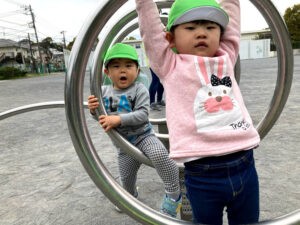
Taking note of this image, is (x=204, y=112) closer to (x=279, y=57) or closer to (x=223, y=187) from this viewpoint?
(x=223, y=187)

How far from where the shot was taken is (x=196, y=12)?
936 millimetres

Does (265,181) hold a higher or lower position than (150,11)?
lower

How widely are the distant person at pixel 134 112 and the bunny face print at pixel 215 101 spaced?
480mm

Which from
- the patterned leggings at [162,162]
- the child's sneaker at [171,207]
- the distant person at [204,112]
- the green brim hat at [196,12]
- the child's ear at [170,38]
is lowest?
the child's sneaker at [171,207]

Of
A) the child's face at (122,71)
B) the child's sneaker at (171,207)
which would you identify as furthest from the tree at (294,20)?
the child's sneaker at (171,207)

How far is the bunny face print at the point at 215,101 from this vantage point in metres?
0.95

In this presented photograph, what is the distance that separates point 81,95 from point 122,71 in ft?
1.91

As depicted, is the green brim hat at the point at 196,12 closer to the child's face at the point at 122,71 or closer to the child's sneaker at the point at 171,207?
the child's face at the point at 122,71

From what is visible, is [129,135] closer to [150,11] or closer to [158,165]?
[158,165]

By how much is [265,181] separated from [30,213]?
127cm

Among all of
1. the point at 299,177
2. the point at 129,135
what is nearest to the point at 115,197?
the point at 129,135

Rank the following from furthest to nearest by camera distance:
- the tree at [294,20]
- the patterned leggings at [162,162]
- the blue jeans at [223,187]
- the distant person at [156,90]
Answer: the tree at [294,20] → the distant person at [156,90] → the patterned leggings at [162,162] → the blue jeans at [223,187]

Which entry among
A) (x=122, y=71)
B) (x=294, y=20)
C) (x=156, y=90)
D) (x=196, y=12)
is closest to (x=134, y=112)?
(x=122, y=71)

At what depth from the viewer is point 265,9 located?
3.44ft
